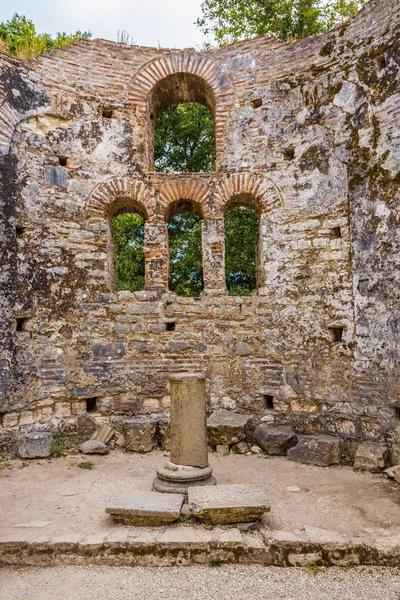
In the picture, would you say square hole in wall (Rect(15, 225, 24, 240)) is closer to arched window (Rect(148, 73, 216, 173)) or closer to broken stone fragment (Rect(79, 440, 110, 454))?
broken stone fragment (Rect(79, 440, 110, 454))

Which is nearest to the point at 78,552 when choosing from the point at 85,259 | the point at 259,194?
the point at 85,259

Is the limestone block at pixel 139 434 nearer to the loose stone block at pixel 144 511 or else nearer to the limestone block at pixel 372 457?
the loose stone block at pixel 144 511

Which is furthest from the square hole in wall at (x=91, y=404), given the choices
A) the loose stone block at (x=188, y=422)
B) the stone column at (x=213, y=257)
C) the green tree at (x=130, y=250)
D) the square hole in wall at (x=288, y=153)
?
the green tree at (x=130, y=250)

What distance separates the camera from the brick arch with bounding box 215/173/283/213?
7.55 metres

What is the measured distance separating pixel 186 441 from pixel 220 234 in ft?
12.6

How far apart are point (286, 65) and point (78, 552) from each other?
7.94 meters

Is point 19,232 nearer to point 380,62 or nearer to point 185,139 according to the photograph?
point 380,62

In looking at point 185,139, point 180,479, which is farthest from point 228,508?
point 185,139

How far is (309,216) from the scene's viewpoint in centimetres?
719

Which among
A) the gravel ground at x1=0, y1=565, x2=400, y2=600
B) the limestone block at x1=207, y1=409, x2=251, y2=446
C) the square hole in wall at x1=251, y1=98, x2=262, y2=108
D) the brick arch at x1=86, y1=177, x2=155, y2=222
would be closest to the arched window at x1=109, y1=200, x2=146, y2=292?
the brick arch at x1=86, y1=177, x2=155, y2=222

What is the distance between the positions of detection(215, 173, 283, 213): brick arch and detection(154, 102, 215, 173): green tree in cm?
813

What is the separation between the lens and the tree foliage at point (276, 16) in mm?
12844

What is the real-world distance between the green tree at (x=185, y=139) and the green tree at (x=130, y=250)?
8.08ft

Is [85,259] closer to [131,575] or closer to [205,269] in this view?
[205,269]
